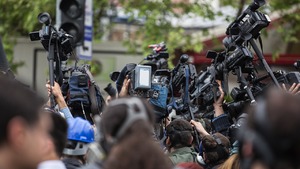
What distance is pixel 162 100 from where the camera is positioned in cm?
659

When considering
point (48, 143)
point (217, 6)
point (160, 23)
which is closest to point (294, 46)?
point (217, 6)

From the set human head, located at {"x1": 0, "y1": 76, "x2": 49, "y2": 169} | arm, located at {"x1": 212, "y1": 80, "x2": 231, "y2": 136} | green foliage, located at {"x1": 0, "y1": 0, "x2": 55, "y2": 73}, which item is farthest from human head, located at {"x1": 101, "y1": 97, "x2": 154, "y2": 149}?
green foliage, located at {"x1": 0, "y1": 0, "x2": 55, "y2": 73}

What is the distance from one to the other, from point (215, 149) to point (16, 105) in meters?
3.07

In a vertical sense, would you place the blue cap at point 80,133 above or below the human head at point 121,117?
below

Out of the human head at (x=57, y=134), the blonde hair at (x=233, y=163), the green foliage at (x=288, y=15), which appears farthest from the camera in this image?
the green foliage at (x=288, y=15)

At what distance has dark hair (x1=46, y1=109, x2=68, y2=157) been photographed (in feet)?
11.5

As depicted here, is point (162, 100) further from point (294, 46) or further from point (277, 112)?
point (294, 46)

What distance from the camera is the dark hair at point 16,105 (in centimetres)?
300

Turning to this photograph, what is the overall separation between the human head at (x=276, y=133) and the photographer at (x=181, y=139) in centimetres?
355

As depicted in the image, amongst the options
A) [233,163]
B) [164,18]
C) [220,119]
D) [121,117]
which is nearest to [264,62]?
[220,119]

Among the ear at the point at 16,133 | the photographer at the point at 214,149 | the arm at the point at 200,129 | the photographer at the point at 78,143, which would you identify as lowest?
the photographer at the point at 214,149

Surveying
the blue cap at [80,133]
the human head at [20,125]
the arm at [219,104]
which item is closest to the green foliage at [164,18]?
the arm at [219,104]

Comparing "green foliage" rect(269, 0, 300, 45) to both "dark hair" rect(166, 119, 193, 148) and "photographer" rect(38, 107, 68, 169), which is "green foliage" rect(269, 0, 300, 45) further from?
"photographer" rect(38, 107, 68, 169)

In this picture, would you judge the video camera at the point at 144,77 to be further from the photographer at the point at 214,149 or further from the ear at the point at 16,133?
the ear at the point at 16,133
